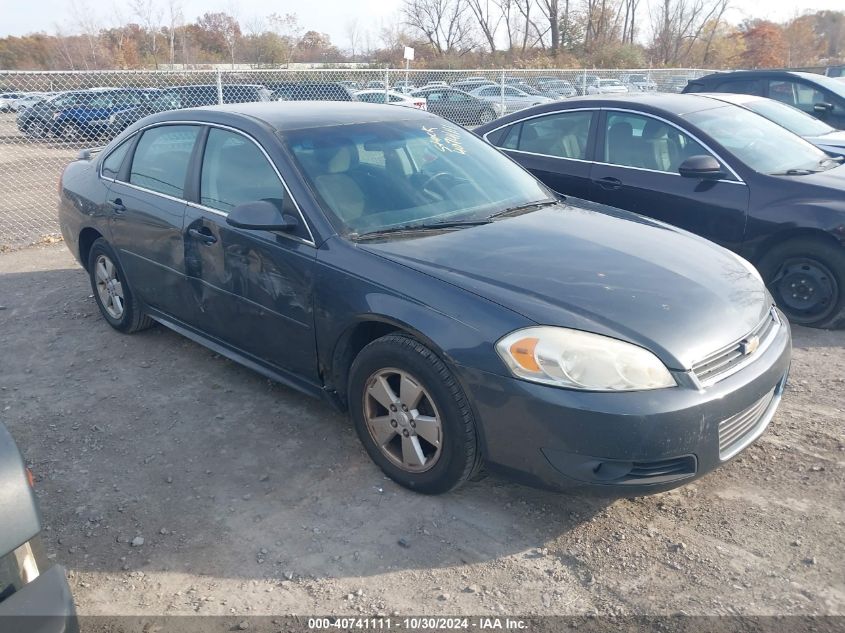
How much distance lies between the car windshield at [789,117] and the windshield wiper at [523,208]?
12.5 ft

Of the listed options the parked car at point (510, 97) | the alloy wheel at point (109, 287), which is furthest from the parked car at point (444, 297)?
the parked car at point (510, 97)

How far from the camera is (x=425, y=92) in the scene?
20.2 meters

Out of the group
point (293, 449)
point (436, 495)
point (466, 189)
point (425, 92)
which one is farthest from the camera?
point (425, 92)

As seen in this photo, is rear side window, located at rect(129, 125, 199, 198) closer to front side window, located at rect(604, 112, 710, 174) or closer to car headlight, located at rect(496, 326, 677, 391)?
car headlight, located at rect(496, 326, 677, 391)

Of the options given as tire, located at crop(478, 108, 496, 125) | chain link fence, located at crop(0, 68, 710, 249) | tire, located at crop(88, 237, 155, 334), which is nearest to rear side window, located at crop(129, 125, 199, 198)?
tire, located at crop(88, 237, 155, 334)

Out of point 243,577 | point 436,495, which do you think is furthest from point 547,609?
point 243,577

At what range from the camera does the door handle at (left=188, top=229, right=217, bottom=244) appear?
4.10 meters

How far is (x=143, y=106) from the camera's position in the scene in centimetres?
1666

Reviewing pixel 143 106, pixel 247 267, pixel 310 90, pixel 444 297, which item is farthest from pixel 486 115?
pixel 444 297

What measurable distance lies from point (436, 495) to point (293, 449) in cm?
88

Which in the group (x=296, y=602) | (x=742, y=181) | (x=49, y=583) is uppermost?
(x=742, y=181)

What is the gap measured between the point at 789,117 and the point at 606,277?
5714 millimetres

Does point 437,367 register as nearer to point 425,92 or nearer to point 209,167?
point 209,167

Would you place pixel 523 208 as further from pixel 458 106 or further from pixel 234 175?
pixel 458 106
